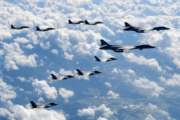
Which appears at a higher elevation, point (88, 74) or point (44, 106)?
point (88, 74)

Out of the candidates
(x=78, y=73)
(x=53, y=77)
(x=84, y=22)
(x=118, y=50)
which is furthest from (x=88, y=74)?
(x=118, y=50)

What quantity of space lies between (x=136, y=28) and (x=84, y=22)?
14438mm

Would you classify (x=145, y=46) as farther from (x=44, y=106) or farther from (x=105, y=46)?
(x=44, y=106)

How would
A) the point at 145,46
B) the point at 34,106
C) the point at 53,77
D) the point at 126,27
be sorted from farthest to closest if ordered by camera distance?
the point at 53,77
the point at 34,106
the point at 145,46
the point at 126,27

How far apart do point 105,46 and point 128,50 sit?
13.4ft

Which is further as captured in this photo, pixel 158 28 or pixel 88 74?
pixel 88 74

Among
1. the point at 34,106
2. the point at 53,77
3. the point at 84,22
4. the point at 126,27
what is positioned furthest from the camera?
the point at 53,77

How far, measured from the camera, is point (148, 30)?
3374 inches

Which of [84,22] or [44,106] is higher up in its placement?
[84,22]

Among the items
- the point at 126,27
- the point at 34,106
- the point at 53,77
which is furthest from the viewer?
the point at 53,77

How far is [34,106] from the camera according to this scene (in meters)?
107

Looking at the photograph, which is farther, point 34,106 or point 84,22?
point 34,106

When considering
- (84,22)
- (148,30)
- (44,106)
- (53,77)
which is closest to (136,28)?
(148,30)

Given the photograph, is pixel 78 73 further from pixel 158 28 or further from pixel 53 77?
pixel 158 28
